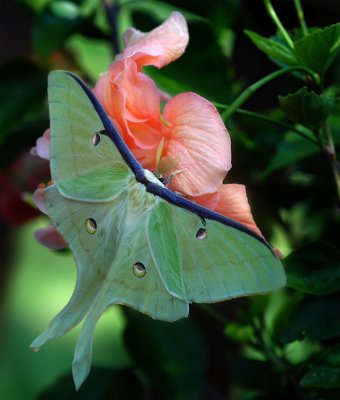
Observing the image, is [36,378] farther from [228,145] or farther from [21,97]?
[228,145]

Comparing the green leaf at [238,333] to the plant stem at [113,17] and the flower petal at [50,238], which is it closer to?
the flower petal at [50,238]

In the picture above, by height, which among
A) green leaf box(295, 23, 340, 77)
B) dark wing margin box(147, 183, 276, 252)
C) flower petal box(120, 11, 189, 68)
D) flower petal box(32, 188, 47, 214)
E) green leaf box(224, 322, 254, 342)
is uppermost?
flower petal box(120, 11, 189, 68)

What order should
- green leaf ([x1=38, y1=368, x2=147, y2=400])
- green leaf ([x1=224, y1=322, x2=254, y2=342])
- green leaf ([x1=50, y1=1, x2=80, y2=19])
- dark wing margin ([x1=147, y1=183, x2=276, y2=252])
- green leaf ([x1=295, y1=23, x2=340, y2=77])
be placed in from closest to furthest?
dark wing margin ([x1=147, y1=183, x2=276, y2=252]) < green leaf ([x1=295, y1=23, x2=340, y2=77]) < green leaf ([x1=224, y1=322, x2=254, y2=342]) < green leaf ([x1=38, y1=368, x2=147, y2=400]) < green leaf ([x1=50, y1=1, x2=80, y2=19])

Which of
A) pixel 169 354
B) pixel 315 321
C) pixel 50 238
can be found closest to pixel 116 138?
pixel 50 238

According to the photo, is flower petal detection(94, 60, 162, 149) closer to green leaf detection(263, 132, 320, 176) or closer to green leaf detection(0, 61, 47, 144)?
green leaf detection(263, 132, 320, 176)

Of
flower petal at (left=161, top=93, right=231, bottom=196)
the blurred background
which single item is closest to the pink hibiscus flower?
flower petal at (left=161, top=93, right=231, bottom=196)

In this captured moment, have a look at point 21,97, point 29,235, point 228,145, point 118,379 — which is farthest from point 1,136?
point 29,235

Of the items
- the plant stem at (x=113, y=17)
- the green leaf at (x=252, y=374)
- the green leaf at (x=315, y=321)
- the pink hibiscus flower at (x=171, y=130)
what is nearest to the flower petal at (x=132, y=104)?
the pink hibiscus flower at (x=171, y=130)
